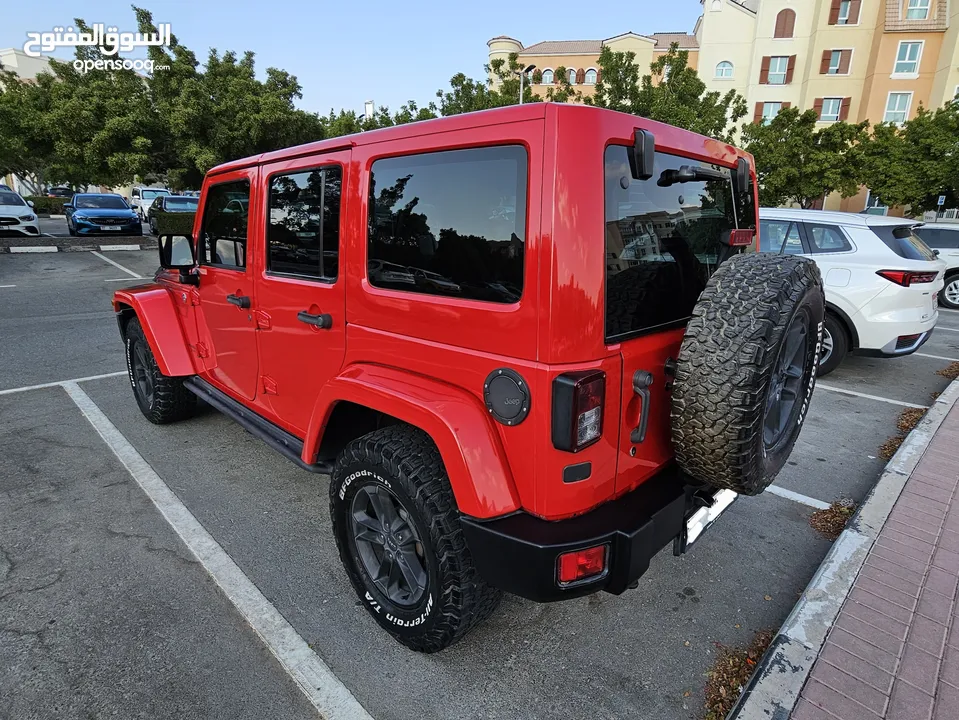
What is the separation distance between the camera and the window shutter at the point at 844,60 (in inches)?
1208

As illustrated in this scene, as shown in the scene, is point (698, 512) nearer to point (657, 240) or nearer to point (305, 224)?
point (657, 240)

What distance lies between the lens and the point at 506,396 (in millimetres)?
1772

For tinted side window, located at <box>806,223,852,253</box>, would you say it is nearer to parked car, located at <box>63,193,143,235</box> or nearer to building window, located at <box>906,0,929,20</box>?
parked car, located at <box>63,193,143,235</box>

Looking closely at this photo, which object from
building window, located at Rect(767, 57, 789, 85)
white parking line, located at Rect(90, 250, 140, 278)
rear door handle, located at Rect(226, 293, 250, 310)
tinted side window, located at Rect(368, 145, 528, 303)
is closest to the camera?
tinted side window, located at Rect(368, 145, 528, 303)

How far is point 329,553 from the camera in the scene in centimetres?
288

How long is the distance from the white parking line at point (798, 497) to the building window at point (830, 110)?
119ft

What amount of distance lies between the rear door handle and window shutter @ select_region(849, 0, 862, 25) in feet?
131

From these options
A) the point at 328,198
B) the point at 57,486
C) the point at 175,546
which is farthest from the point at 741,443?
the point at 57,486

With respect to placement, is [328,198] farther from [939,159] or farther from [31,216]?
[939,159]

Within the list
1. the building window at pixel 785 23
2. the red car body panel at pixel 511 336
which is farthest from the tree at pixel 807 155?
the red car body panel at pixel 511 336

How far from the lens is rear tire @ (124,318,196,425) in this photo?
4.19 metres

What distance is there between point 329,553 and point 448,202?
1.99 m

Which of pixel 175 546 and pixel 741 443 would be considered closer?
pixel 741 443

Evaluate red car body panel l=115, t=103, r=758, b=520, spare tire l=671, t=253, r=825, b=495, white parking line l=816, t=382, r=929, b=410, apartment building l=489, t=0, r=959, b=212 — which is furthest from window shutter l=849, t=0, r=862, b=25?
spare tire l=671, t=253, r=825, b=495
